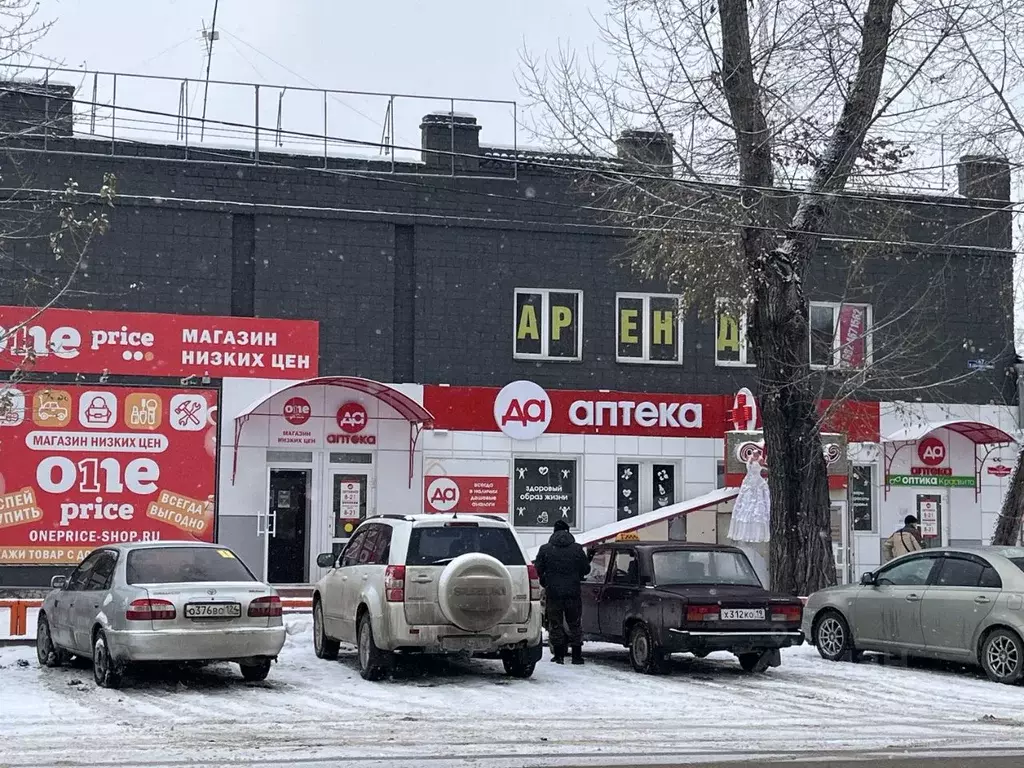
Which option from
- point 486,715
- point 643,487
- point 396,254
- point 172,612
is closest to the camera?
point 486,715

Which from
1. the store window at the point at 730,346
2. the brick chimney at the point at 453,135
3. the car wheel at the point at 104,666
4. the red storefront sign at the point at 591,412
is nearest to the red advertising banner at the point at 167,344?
the red storefront sign at the point at 591,412

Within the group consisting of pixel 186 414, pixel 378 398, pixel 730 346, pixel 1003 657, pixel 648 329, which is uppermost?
pixel 648 329

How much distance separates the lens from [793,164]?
2020cm

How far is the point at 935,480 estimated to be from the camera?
27.5 meters

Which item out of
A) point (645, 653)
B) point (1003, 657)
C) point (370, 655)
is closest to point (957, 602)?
point (1003, 657)

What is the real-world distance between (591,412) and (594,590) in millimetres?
10033

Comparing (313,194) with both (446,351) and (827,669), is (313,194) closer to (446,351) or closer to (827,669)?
(446,351)

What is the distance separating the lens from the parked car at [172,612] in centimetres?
1248

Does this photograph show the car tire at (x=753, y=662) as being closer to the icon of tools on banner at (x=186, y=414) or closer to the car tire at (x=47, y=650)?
the car tire at (x=47, y=650)

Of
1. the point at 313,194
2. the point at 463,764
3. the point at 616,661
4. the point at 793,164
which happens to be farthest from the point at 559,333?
the point at 463,764

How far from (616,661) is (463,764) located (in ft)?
24.0

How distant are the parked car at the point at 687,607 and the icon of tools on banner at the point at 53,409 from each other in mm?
11699

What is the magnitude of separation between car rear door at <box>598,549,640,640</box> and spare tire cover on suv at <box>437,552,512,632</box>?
2.21 meters

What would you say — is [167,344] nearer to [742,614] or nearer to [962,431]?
[742,614]
